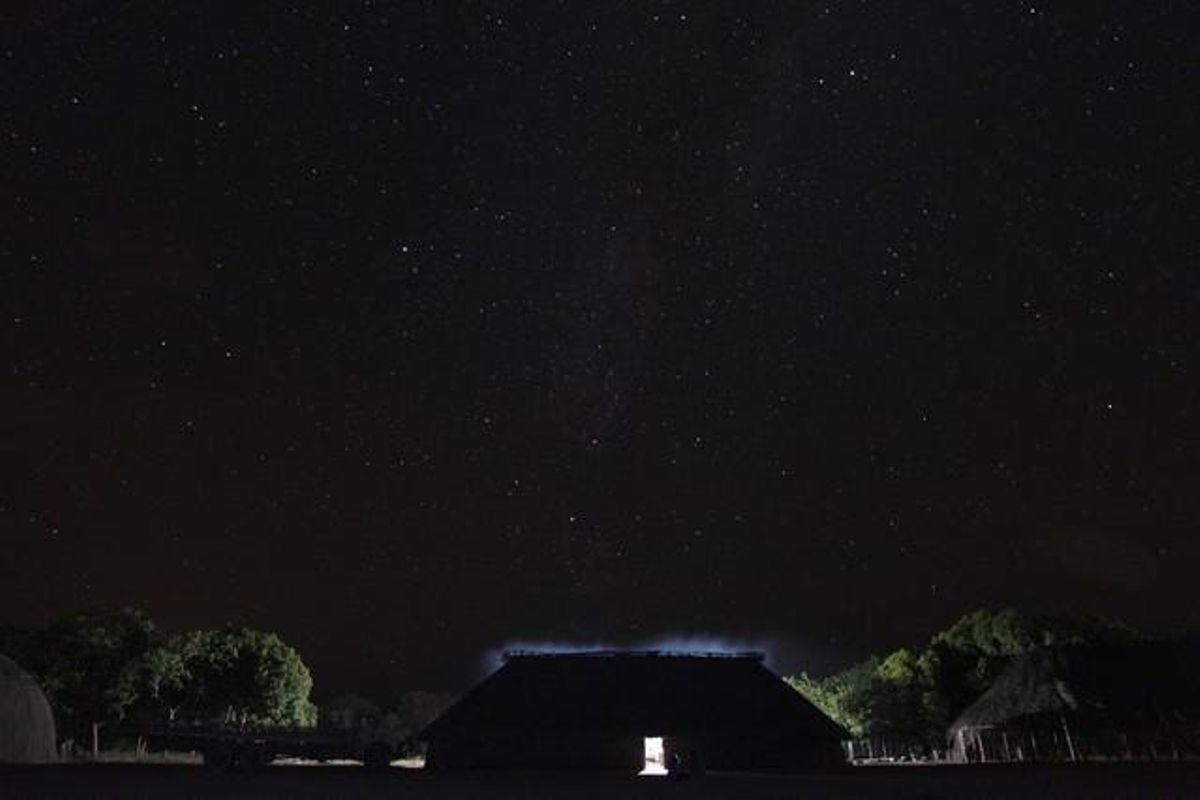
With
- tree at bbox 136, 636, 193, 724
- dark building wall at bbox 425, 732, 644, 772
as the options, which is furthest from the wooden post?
tree at bbox 136, 636, 193, 724

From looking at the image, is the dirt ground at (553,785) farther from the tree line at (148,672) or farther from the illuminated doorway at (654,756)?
the tree line at (148,672)

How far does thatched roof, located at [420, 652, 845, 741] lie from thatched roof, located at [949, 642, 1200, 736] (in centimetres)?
1199

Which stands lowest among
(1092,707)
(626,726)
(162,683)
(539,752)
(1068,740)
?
(1068,740)

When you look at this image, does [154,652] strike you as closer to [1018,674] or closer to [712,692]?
[712,692]

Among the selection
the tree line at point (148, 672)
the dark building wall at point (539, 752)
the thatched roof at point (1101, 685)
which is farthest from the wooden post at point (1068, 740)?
the tree line at point (148, 672)

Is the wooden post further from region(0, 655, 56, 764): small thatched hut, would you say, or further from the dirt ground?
region(0, 655, 56, 764): small thatched hut

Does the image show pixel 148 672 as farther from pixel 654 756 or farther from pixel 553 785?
pixel 553 785

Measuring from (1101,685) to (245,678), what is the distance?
54.3 metres

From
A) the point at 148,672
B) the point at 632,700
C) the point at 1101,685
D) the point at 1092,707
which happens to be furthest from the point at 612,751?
the point at 148,672

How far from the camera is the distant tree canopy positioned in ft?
230

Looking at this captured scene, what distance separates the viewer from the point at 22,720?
141 feet

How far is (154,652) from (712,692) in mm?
44081

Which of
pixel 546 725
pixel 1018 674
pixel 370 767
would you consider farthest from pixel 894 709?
pixel 370 767

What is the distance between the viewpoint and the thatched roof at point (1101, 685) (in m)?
50.5
